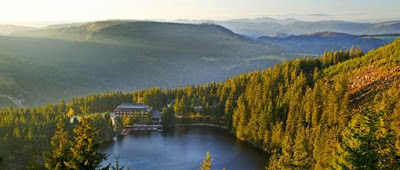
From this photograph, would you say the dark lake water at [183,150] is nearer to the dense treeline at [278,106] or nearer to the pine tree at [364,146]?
the dense treeline at [278,106]

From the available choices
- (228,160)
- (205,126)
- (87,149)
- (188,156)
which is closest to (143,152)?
(188,156)

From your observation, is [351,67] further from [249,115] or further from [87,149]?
[87,149]

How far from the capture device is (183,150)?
85.6m

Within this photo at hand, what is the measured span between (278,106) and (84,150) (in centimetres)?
7761

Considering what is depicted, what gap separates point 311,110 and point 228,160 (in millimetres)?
21298

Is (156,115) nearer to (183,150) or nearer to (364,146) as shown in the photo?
(183,150)

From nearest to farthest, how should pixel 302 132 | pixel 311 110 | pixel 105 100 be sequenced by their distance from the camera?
pixel 302 132 < pixel 311 110 < pixel 105 100

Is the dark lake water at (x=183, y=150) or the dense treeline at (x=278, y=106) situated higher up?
the dense treeline at (x=278, y=106)

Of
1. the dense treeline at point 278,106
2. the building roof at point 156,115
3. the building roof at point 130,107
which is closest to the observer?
the dense treeline at point 278,106

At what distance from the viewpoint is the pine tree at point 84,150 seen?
750 inches

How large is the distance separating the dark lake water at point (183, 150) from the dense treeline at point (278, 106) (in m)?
4.67

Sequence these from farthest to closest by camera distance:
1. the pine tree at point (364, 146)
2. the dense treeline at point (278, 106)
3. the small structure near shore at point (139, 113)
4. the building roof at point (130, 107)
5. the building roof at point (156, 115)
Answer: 1. the building roof at point (130, 107)
2. the building roof at point (156, 115)
3. the small structure near shore at point (139, 113)
4. the dense treeline at point (278, 106)
5. the pine tree at point (364, 146)

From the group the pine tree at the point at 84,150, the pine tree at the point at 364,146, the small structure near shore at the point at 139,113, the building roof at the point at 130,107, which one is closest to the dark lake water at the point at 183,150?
the small structure near shore at the point at 139,113

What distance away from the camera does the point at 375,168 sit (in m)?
19.0
